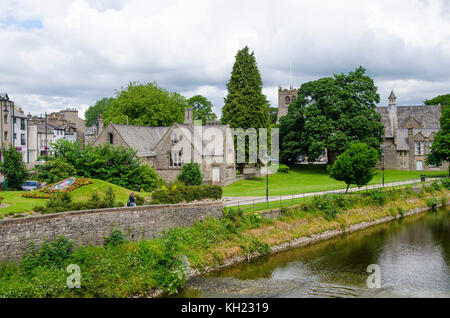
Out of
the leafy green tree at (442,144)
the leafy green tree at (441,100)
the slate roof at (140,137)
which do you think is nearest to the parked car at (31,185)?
the slate roof at (140,137)

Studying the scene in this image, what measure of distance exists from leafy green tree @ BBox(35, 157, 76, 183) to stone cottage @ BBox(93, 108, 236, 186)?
11.7 meters

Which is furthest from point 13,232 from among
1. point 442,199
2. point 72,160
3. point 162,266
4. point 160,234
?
point 442,199

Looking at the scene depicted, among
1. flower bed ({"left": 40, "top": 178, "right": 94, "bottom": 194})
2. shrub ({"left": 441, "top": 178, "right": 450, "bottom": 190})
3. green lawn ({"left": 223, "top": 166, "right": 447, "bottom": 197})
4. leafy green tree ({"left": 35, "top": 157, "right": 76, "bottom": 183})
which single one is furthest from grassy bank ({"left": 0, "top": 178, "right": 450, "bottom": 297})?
shrub ({"left": 441, "top": 178, "right": 450, "bottom": 190})

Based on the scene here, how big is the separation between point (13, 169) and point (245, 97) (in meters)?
29.2

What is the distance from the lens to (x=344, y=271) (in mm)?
25594

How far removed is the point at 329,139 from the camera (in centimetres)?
6141

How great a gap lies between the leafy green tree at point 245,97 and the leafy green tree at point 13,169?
26330mm

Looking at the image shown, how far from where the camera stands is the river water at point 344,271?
71.8ft

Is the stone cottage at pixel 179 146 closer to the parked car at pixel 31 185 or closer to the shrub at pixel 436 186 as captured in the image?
the parked car at pixel 31 185

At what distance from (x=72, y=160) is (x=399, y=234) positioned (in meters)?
28.0

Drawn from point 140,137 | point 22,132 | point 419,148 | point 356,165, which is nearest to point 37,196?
point 140,137

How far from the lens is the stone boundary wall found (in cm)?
1928

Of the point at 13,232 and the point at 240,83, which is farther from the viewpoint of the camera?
the point at 240,83

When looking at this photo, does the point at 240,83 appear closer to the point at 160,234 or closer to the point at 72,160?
the point at 72,160
